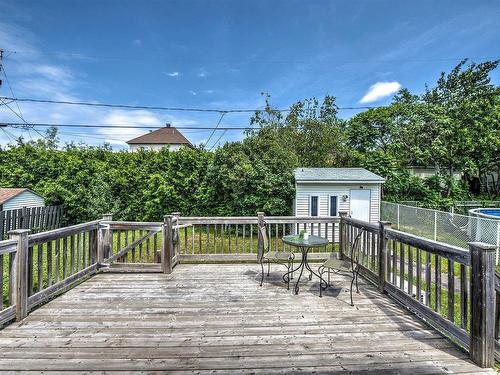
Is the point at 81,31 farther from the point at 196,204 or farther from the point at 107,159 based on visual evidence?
the point at 196,204

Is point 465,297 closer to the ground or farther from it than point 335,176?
closer to the ground

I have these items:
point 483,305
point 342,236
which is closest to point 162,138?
point 342,236

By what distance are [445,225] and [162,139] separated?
84.7 ft

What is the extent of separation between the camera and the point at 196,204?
10.8 m

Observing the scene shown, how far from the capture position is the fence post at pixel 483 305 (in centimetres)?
210

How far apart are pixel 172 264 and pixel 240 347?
275 centimetres

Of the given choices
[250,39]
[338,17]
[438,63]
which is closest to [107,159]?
[250,39]

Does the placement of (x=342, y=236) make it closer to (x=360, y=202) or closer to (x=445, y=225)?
(x=445, y=225)

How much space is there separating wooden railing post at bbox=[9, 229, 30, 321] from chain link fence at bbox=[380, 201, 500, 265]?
715 centimetres

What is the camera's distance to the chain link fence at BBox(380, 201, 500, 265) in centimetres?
666

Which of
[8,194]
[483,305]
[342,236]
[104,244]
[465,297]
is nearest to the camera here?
[483,305]

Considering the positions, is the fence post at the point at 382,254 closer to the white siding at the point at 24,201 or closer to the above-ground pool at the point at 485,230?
the above-ground pool at the point at 485,230

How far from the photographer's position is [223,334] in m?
2.65

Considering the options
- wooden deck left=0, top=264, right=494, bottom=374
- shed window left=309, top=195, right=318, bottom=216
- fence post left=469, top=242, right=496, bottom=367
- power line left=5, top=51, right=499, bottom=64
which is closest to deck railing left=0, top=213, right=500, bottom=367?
fence post left=469, top=242, right=496, bottom=367
